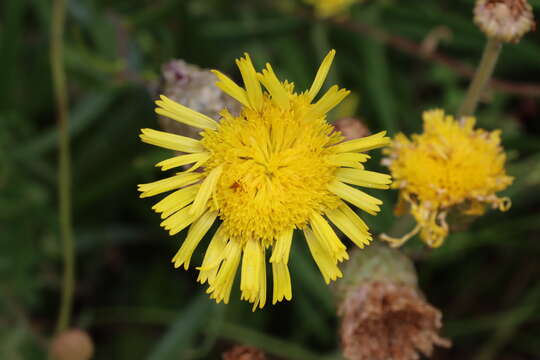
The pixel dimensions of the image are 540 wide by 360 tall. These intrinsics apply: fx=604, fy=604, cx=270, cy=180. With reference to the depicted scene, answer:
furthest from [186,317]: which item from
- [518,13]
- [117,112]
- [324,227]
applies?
[518,13]

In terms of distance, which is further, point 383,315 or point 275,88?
point 383,315

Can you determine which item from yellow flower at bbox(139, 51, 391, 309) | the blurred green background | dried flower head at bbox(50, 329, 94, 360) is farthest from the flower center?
dried flower head at bbox(50, 329, 94, 360)

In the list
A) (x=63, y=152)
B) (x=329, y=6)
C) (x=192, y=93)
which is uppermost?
(x=329, y=6)

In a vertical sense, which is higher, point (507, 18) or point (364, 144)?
point (507, 18)

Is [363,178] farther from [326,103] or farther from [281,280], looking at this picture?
[281,280]

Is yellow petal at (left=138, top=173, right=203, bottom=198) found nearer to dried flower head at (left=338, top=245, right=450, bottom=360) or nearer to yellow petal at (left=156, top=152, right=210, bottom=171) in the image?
yellow petal at (left=156, top=152, right=210, bottom=171)

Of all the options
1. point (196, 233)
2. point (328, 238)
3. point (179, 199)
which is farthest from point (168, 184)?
point (328, 238)

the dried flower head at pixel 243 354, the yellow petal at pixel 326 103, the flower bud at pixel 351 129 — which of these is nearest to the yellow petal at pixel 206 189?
the yellow petal at pixel 326 103

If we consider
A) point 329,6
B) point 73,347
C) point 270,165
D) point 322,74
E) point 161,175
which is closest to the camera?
point 322,74

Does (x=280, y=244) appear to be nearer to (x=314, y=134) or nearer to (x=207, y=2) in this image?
(x=314, y=134)
